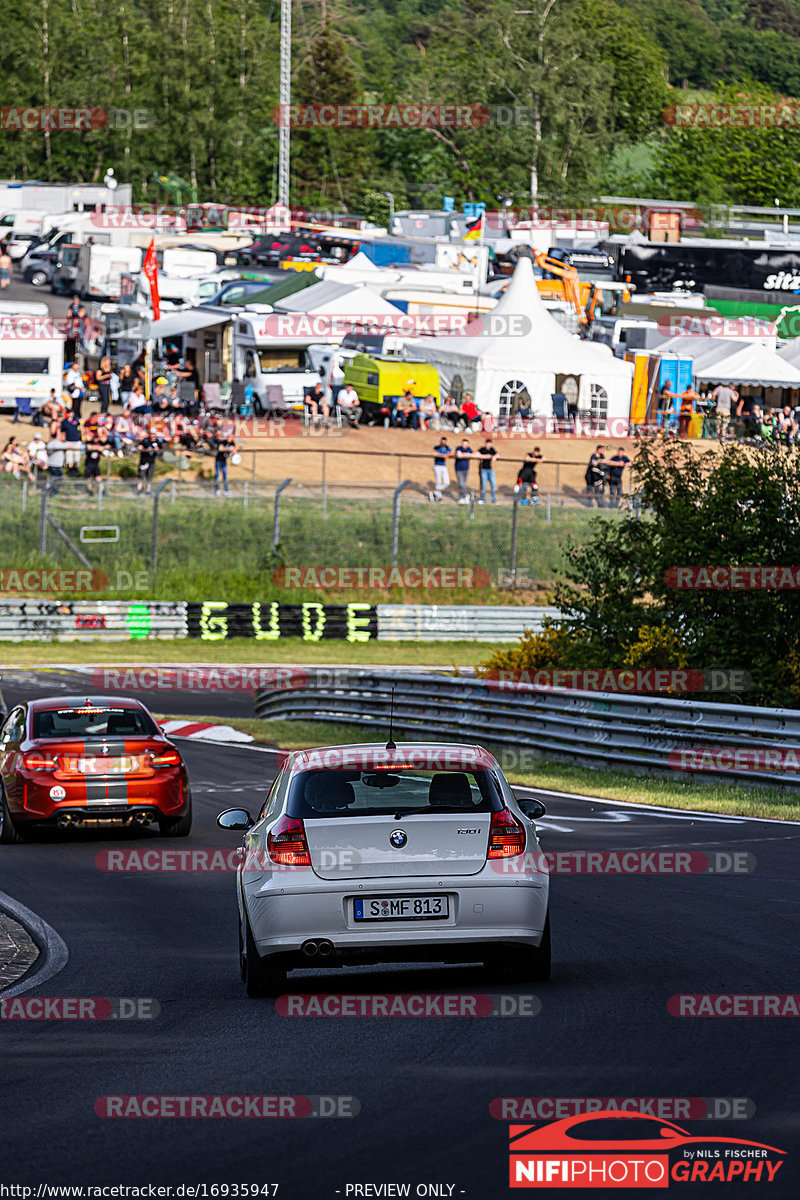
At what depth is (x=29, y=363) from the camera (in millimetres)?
51406

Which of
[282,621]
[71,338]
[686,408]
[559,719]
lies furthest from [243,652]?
[71,338]

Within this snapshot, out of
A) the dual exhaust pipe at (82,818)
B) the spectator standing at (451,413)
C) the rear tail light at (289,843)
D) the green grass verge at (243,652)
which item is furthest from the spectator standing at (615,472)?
the rear tail light at (289,843)

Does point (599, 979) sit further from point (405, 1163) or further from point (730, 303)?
point (730, 303)

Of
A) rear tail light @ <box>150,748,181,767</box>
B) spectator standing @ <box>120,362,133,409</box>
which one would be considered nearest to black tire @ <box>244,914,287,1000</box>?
rear tail light @ <box>150,748,181,767</box>

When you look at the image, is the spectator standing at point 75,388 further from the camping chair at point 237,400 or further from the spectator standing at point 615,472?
the spectator standing at point 615,472

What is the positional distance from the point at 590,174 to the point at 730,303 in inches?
2143

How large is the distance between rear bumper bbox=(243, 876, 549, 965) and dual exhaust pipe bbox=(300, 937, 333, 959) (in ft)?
0.05

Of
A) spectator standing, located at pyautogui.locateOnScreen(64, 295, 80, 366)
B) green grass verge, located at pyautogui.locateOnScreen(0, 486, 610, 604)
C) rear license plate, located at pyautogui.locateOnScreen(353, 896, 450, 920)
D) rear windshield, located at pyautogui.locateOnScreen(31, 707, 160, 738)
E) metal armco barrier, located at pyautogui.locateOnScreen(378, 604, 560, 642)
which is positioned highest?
rear license plate, located at pyautogui.locateOnScreen(353, 896, 450, 920)

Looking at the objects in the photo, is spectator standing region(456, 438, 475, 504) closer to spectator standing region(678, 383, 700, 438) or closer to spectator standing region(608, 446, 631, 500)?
spectator standing region(608, 446, 631, 500)

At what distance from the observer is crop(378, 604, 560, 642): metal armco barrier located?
1497 inches

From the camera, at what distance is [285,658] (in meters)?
36.7

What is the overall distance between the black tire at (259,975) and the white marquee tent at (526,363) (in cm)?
4415

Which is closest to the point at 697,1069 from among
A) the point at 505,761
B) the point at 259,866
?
the point at 259,866

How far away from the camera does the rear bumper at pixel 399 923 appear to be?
27.3ft
